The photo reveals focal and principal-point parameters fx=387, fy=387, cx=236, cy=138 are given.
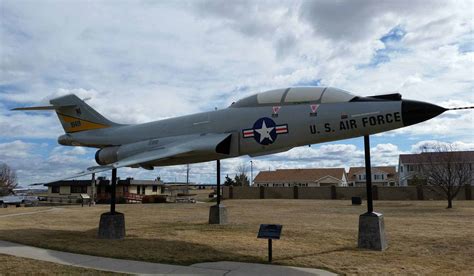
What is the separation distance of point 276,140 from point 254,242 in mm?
3404

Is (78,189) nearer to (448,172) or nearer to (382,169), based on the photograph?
(448,172)

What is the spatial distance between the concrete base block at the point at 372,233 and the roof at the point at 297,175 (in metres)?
68.7

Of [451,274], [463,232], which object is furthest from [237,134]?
[463,232]

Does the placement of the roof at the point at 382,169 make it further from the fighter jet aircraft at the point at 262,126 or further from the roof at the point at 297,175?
the fighter jet aircraft at the point at 262,126

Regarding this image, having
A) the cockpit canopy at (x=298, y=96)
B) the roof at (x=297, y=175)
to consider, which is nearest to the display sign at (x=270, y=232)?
the cockpit canopy at (x=298, y=96)

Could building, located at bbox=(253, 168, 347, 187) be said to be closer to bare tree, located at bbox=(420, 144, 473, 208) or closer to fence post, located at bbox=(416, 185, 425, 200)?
fence post, located at bbox=(416, 185, 425, 200)

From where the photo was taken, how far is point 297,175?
3214 inches

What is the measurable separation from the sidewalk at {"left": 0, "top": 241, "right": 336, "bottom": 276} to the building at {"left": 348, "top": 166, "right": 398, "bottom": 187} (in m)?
90.4

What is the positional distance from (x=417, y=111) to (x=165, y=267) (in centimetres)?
684

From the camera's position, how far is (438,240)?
499 inches

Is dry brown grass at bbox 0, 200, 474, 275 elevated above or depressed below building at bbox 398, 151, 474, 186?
below

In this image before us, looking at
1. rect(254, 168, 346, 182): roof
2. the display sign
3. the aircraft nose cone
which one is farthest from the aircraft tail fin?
rect(254, 168, 346, 182): roof

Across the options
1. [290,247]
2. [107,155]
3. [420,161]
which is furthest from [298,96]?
[420,161]

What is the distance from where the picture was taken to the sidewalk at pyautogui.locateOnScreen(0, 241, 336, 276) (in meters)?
8.27
